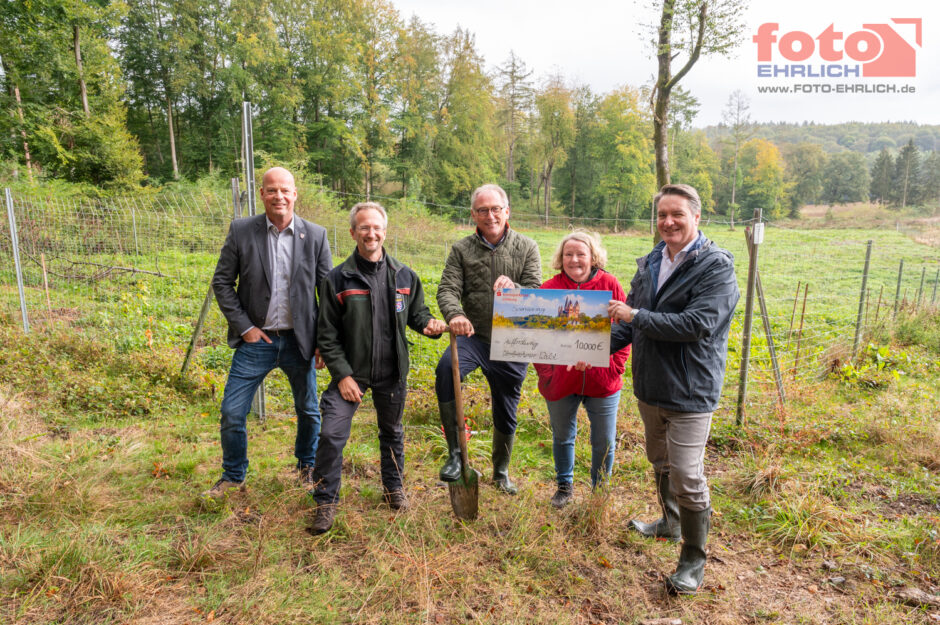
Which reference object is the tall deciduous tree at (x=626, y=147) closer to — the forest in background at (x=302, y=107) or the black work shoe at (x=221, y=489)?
the forest in background at (x=302, y=107)

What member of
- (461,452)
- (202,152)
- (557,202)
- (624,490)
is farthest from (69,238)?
(557,202)

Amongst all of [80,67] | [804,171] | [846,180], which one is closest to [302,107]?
[80,67]

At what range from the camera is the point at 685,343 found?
2523 millimetres

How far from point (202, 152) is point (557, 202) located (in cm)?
2887

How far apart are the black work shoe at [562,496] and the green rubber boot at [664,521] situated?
1.34 feet

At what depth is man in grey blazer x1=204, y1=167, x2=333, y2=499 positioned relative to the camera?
10.4 ft

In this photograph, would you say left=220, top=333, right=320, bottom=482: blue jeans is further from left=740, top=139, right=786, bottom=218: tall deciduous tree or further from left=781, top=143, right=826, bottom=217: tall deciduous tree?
left=781, top=143, right=826, bottom=217: tall deciduous tree

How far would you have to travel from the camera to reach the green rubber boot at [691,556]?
8.62ft

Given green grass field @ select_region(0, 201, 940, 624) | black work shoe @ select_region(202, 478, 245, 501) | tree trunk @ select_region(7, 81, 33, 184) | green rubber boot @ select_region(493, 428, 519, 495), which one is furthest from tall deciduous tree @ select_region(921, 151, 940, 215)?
tree trunk @ select_region(7, 81, 33, 184)

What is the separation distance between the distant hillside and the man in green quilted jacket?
13170cm

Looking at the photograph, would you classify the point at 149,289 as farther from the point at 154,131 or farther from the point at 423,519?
the point at 154,131

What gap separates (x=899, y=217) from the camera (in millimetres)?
47125

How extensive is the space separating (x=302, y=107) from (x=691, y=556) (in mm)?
35407

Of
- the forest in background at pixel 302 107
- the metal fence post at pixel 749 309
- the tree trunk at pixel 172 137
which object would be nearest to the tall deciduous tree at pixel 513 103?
the forest in background at pixel 302 107
